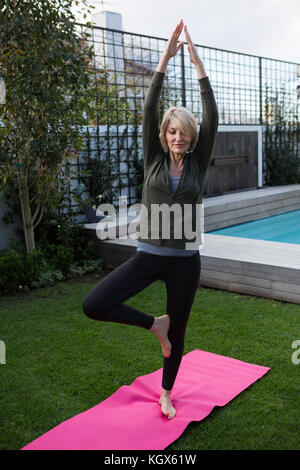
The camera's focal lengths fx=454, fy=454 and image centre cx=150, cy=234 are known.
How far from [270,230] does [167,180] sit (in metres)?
5.98

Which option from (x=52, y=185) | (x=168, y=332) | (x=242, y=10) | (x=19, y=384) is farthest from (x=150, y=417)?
(x=242, y=10)

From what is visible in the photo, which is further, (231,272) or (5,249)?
(5,249)

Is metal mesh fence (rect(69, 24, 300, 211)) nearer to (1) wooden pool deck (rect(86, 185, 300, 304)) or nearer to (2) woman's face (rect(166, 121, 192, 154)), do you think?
(1) wooden pool deck (rect(86, 185, 300, 304))

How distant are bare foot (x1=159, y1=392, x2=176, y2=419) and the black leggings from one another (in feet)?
0.79

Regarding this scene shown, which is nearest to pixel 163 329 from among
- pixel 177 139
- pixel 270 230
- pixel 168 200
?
pixel 168 200

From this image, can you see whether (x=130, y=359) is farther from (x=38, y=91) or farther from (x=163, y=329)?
(x=38, y=91)

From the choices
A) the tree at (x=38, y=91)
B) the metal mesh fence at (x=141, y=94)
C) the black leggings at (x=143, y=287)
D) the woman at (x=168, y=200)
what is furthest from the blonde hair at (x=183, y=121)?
the metal mesh fence at (x=141, y=94)

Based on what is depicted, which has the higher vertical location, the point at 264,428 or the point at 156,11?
the point at 156,11

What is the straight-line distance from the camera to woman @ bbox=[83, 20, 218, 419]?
2.05 meters

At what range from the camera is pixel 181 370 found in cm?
285

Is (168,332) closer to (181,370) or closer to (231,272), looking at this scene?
(181,370)

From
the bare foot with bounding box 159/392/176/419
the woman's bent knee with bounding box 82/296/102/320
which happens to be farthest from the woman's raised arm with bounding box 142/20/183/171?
the bare foot with bounding box 159/392/176/419

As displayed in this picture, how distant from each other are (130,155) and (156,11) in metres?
6.79

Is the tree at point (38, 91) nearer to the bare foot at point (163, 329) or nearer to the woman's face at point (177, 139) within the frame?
the woman's face at point (177, 139)
